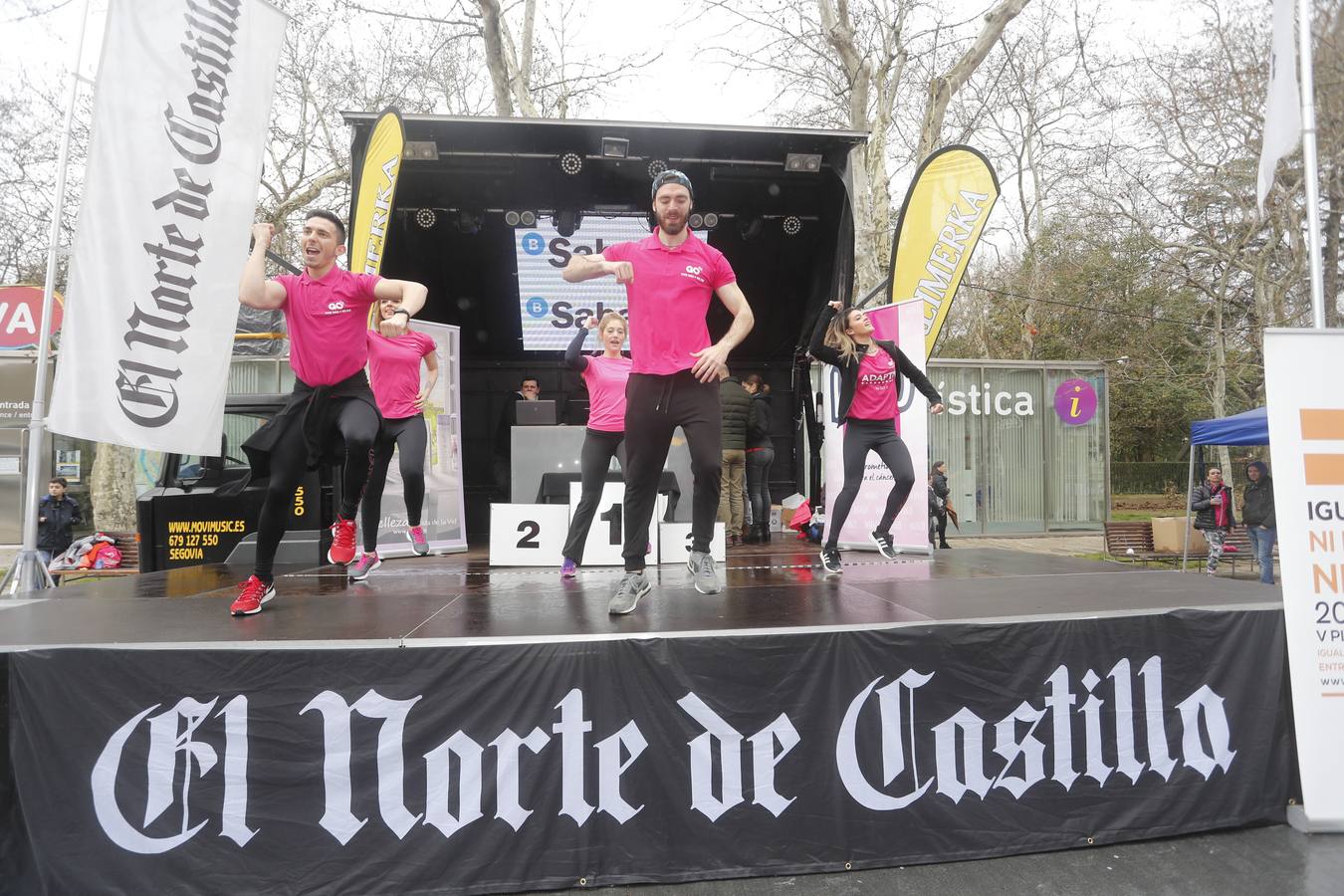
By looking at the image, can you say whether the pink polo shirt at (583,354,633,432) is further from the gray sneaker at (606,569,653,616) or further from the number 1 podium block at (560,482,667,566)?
the gray sneaker at (606,569,653,616)

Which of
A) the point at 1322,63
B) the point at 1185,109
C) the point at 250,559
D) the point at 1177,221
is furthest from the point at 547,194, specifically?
the point at 1177,221

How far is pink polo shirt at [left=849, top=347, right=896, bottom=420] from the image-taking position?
489 cm

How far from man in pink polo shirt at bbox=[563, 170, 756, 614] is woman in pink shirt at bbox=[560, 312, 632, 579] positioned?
0.44m

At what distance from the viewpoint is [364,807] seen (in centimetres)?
249

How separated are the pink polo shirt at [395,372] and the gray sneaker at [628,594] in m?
2.32

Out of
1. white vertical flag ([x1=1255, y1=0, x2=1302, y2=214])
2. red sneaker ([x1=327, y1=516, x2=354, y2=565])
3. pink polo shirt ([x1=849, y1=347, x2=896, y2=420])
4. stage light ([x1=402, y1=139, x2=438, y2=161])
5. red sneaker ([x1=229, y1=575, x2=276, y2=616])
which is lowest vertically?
red sneaker ([x1=229, y1=575, x2=276, y2=616])

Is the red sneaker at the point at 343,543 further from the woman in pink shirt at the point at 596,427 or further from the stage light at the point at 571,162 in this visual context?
the stage light at the point at 571,162

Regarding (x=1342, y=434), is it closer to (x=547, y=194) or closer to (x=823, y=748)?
(x=823, y=748)

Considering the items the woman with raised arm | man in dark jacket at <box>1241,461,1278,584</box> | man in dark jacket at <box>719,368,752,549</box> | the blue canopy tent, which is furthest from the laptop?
man in dark jacket at <box>1241,461,1278,584</box>

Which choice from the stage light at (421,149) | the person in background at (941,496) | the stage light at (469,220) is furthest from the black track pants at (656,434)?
the person in background at (941,496)

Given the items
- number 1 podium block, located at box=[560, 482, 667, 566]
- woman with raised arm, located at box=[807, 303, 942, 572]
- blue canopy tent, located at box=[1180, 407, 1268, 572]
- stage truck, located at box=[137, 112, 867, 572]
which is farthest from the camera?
blue canopy tent, located at box=[1180, 407, 1268, 572]

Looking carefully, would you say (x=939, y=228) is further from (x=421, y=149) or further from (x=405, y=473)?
(x=405, y=473)

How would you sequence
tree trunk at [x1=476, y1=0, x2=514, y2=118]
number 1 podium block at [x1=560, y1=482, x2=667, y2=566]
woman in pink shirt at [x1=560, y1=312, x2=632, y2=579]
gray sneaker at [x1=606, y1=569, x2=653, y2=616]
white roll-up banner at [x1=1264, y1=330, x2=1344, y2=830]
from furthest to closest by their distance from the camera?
tree trunk at [x1=476, y1=0, x2=514, y2=118] → number 1 podium block at [x1=560, y1=482, x2=667, y2=566] → woman in pink shirt at [x1=560, y1=312, x2=632, y2=579] → gray sneaker at [x1=606, y1=569, x2=653, y2=616] → white roll-up banner at [x1=1264, y1=330, x2=1344, y2=830]

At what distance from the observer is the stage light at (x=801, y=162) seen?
23.9 ft
